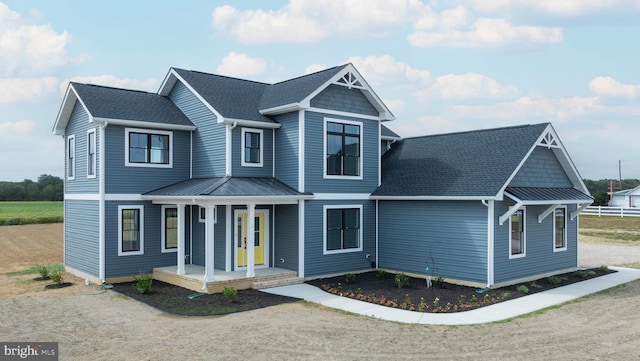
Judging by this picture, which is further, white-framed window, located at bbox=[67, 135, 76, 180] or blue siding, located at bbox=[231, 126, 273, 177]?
white-framed window, located at bbox=[67, 135, 76, 180]

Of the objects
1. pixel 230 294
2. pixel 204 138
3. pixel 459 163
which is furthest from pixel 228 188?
pixel 459 163

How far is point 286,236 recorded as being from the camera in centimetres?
1738

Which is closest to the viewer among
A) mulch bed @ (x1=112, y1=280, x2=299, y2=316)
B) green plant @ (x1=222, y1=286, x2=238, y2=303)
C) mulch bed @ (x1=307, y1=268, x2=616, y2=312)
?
mulch bed @ (x1=112, y1=280, x2=299, y2=316)

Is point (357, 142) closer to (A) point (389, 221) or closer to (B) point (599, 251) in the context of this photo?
(A) point (389, 221)

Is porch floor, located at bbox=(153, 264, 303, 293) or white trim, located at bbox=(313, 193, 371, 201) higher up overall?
white trim, located at bbox=(313, 193, 371, 201)

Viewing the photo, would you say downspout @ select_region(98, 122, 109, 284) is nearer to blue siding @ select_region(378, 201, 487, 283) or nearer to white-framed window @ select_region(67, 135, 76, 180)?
white-framed window @ select_region(67, 135, 76, 180)

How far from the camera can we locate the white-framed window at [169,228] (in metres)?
18.0

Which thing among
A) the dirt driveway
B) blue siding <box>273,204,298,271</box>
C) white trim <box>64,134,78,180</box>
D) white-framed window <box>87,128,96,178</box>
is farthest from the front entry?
white trim <box>64,134,78,180</box>

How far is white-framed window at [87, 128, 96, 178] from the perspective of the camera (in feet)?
57.2

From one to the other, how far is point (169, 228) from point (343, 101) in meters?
7.79

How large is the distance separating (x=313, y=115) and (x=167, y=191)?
5.61m

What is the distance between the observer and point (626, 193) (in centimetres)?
6919

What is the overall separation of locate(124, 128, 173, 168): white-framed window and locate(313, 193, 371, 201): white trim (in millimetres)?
5597

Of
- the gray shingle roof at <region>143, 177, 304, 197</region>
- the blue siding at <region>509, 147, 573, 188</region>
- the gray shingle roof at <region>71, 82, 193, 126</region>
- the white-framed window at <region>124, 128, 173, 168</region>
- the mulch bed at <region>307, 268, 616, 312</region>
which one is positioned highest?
the gray shingle roof at <region>71, 82, 193, 126</region>
